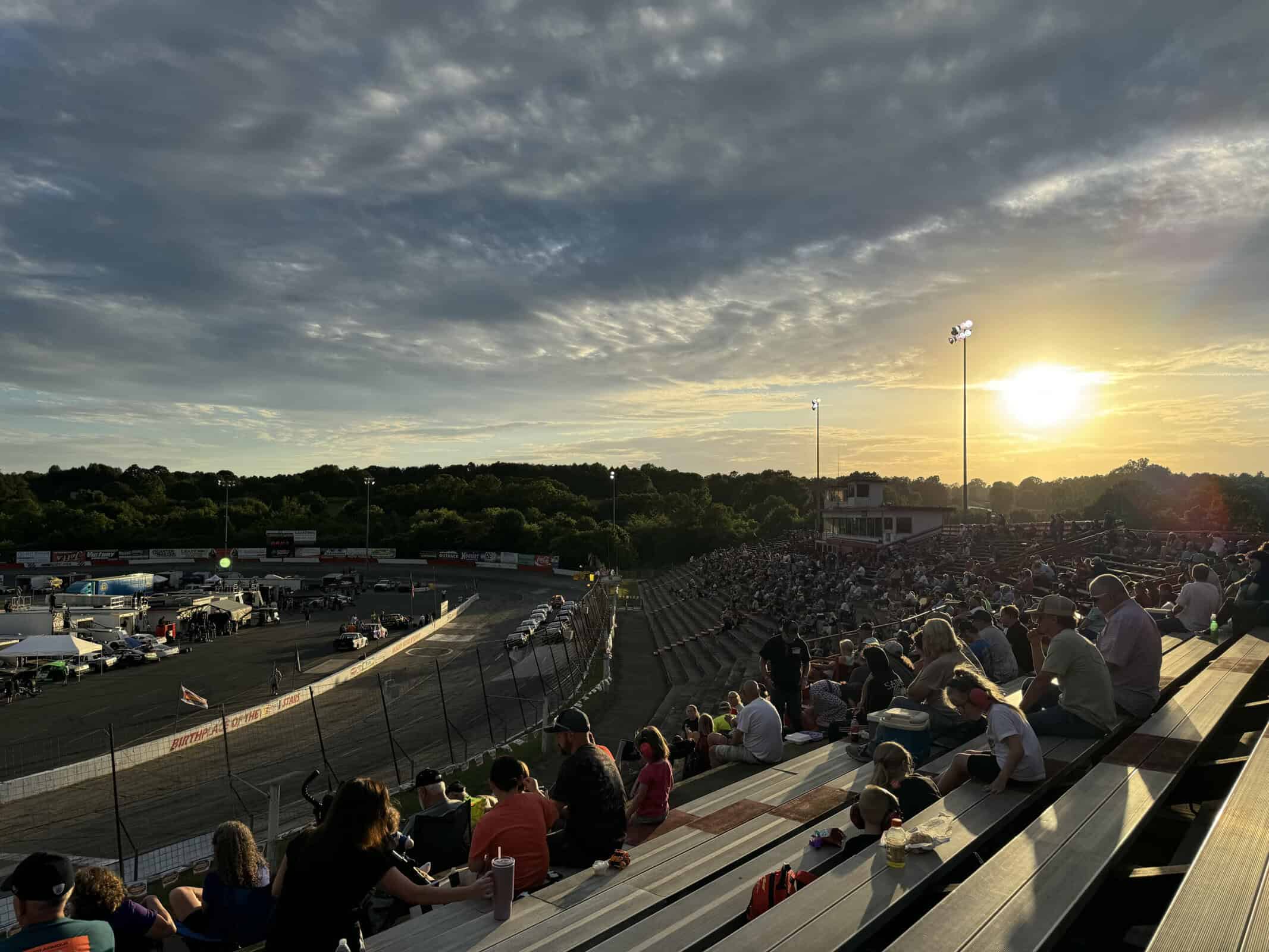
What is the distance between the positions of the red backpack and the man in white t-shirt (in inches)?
157

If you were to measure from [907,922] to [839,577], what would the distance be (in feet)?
94.4

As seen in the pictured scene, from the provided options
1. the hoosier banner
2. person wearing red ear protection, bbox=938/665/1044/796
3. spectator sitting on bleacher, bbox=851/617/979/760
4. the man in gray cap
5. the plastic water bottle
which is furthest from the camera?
the hoosier banner

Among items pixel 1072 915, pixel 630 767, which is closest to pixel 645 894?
pixel 1072 915

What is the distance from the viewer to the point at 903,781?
486 cm

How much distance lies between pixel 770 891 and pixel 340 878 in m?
2.01

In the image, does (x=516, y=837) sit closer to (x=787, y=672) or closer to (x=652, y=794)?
(x=652, y=794)

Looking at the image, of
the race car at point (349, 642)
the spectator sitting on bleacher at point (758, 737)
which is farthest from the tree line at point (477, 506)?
the spectator sitting on bleacher at point (758, 737)

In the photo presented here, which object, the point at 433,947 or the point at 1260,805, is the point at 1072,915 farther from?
the point at 433,947

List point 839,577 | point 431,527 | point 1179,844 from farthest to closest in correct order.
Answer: point 431,527, point 839,577, point 1179,844

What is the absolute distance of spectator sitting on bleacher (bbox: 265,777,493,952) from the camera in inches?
136

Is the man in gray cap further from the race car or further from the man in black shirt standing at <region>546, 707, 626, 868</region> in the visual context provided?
the race car

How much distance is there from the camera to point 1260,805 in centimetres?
388

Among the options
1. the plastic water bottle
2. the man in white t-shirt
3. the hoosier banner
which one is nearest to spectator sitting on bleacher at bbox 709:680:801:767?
the man in white t-shirt

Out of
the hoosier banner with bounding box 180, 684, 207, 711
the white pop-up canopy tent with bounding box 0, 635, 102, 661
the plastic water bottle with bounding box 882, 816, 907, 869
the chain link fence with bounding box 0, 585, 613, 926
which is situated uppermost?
the plastic water bottle with bounding box 882, 816, 907, 869
